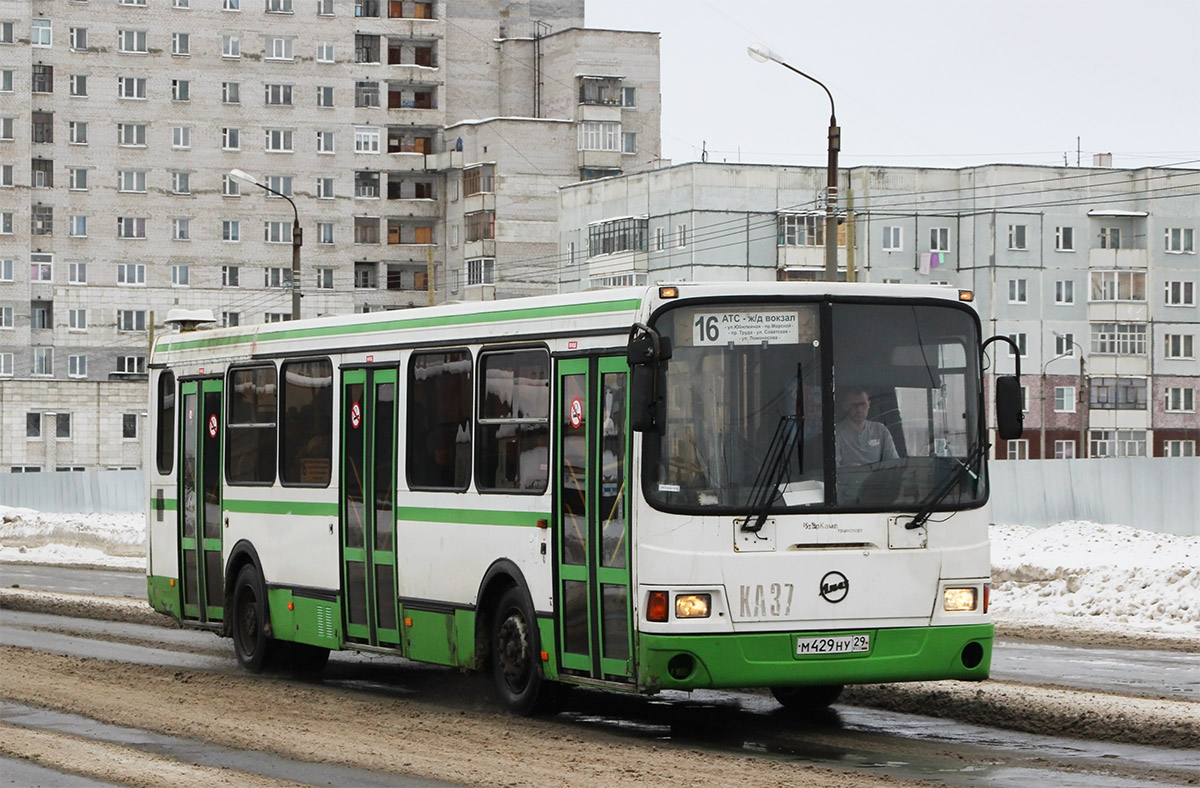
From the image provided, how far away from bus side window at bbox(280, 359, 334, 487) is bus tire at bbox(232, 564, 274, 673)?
3.73ft

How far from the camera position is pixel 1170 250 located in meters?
107

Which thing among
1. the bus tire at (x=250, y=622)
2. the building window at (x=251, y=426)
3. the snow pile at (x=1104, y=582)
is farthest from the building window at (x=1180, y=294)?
the bus tire at (x=250, y=622)

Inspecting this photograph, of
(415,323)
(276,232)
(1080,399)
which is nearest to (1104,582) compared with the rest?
(415,323)

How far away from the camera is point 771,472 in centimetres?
1230

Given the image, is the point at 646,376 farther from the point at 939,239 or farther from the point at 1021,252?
the point at 1021,252

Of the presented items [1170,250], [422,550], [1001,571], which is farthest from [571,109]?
[422,550]

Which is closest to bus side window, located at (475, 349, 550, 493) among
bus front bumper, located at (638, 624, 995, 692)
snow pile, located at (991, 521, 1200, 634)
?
bus front bumper, located at (638, 624, 995, 692)

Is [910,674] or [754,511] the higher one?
[754,511]

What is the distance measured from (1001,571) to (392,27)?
Answer: 90.6 metres

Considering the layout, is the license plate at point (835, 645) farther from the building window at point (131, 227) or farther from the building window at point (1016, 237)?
the building window at point (131, 227)

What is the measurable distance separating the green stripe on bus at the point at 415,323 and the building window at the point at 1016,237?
86687 millimetres

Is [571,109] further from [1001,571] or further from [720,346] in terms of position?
[720,346]

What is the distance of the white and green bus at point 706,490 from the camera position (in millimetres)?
12203

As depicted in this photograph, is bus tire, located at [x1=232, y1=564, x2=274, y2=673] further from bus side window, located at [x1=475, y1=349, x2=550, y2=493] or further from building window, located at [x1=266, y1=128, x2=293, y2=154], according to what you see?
building window, located at [x1=266, y1=128, x2=293, y2=154]
